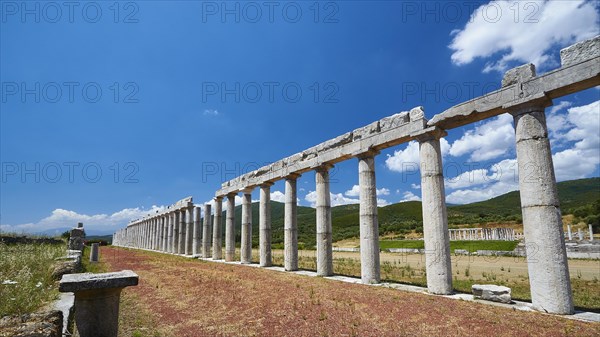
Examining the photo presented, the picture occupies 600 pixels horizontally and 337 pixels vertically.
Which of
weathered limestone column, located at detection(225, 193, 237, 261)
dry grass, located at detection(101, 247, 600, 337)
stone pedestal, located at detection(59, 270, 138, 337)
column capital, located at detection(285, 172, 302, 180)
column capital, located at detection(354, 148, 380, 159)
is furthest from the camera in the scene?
weathered limestone column, located at detection(225, 193, 237, 261)

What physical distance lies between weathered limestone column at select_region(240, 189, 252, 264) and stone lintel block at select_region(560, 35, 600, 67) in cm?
1957

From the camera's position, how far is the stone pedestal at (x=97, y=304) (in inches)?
225

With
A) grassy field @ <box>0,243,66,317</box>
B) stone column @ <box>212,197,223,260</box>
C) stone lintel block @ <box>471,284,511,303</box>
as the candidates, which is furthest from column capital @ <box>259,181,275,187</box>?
stone lintel block @ <box>471,284,511,303</box>

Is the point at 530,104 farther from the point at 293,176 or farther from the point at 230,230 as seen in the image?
the point at 230,230

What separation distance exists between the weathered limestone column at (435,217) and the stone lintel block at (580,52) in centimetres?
412

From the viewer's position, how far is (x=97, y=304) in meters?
5.89

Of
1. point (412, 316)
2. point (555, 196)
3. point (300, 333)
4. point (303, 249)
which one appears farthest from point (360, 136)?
point (303, 249)

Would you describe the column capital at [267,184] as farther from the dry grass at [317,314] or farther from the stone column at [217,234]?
the dry grass at [317,314]

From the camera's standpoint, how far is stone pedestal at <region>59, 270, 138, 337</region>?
5711 millimetres

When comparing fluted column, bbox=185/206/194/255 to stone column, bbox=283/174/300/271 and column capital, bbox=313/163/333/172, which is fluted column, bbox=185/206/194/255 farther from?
column capital, bbox=313/163/333/172

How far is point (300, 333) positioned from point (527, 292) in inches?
377

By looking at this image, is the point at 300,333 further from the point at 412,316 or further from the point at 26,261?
the point at 26,261

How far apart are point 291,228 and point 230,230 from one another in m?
9.34

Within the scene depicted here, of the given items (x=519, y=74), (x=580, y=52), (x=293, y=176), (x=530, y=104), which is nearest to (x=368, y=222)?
(x=293, y=176)
